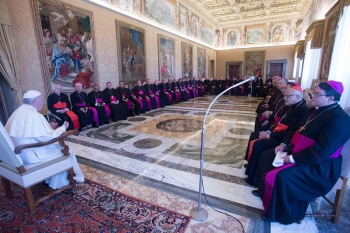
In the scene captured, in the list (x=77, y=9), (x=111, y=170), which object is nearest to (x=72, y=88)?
(x=77, y=9)

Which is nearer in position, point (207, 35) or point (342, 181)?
point (342, 181)

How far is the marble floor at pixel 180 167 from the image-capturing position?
84.6 inches

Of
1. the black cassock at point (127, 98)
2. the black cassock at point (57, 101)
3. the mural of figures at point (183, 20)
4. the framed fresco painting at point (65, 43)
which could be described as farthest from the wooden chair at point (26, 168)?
the mural of figures at point (183, 20)

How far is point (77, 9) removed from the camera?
607cm

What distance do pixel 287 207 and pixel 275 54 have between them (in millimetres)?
17727

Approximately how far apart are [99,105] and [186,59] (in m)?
8.57

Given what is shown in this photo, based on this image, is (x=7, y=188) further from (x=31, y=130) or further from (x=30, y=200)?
(x=31, y=130)

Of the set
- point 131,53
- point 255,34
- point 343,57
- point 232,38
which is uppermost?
point 255,34

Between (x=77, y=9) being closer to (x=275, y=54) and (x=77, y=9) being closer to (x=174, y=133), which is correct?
(x=174, y=133)

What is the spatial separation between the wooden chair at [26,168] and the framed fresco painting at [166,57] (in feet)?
28.3

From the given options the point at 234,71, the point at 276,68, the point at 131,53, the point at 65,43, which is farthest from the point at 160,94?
the point at 276,68

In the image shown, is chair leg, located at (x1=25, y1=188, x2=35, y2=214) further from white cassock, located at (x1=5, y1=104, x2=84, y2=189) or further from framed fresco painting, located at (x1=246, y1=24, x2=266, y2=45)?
framed fresco painting, located at (x1=246, y1=24, x2=266, y2=45)

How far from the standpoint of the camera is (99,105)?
6.34 meters

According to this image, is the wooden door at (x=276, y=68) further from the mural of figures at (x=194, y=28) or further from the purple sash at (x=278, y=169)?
the purple sash at (x=278, y=169)
